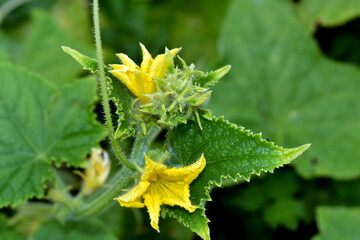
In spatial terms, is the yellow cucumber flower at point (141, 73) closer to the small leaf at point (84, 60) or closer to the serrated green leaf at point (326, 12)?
the small leaf at point (84, 60)

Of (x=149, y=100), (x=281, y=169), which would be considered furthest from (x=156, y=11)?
(x=149, y=100)

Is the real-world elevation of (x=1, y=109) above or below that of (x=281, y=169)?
above

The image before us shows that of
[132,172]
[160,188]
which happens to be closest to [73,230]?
[132,172]

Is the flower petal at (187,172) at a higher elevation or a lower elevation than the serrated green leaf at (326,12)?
lower

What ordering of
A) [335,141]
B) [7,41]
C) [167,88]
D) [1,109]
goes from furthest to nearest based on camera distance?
[7,41] → [335,141] → [1,109] → [167,88]

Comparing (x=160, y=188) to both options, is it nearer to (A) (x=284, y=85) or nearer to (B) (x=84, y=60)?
(B) (x=84, y=60)

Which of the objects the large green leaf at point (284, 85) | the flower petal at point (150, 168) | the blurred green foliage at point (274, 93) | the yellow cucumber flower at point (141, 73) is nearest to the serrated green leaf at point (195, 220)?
the flower petal at point (150, 168)

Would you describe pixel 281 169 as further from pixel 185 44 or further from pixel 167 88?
pixel 167 88
